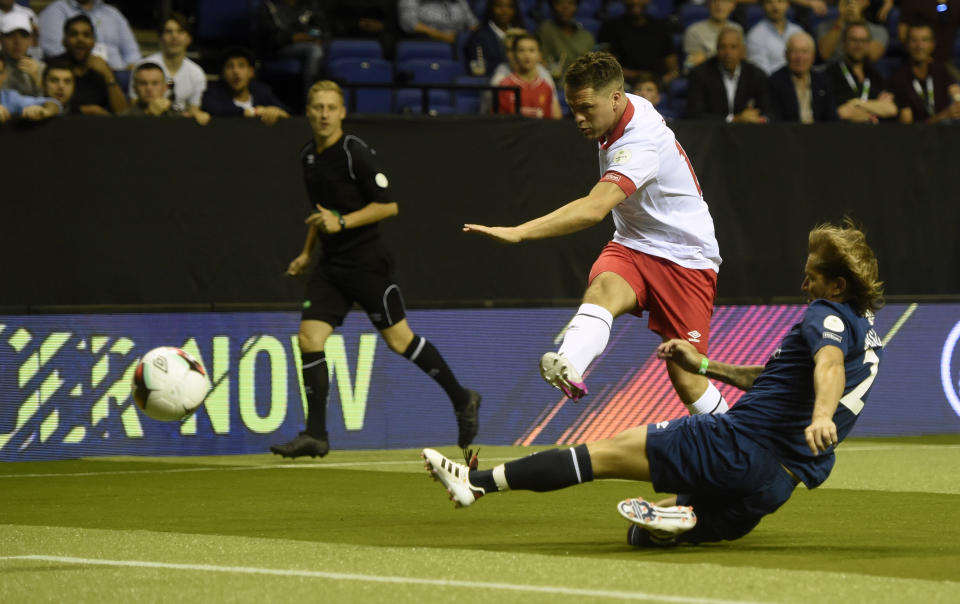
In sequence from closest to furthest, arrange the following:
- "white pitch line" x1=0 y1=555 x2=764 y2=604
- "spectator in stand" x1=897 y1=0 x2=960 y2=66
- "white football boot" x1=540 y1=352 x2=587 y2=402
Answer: "white pitch line" x1=0 y1=555 x2=764 y2=604 → "white football boot" x1=540 y1=352 x2=587 y2=402 → "spectator in stand" x1=897 y1=0 x2=960 y2=66

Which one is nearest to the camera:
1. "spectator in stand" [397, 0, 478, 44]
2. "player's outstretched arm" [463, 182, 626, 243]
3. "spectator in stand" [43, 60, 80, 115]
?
"player's outstretched arm" [463, 182, 626, 243]

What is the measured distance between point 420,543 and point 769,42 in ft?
31.4

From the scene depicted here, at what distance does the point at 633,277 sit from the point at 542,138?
5.07 m

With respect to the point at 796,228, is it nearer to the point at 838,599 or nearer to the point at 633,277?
the point at 633,277

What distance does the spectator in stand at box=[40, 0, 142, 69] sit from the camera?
12539mm

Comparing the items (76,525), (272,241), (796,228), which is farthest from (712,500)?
(796,228)

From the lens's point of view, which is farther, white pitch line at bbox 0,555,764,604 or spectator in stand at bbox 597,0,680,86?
spectator in stand at bbox 597,0,680,86

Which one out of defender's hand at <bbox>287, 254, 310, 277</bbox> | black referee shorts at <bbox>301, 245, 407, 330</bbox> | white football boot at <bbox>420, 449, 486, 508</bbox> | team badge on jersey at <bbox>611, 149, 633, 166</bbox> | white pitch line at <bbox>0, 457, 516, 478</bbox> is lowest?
white pitch line at <bbox>0, 457, 516, 478</bbox>

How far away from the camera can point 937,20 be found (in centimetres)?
1527

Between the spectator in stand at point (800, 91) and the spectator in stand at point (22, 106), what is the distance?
6271 millimetres

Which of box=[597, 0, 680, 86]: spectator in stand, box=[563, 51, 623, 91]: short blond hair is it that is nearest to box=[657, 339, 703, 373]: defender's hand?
box=[563, 51, 623, 91]: short blond hair

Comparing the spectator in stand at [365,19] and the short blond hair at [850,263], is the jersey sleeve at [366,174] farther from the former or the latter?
the spectator in stand at [365,19]

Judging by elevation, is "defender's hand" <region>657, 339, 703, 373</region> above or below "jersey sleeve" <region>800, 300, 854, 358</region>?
below

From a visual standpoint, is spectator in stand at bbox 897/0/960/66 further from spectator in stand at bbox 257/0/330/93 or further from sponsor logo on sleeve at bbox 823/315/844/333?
sponsor logo on sleeve at bbox 823/315/844/333
